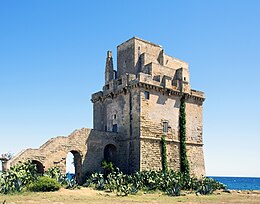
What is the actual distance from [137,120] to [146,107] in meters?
1.42

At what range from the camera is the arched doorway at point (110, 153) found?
31.9 m

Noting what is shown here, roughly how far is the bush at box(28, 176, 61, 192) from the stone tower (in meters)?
8.16

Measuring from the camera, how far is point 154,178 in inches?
1069

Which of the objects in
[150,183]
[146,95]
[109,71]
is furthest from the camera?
[109,71]

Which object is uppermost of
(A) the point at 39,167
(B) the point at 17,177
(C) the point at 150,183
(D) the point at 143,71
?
(D) the point at 143,71

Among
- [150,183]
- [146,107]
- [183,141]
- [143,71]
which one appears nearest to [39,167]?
[150,183]

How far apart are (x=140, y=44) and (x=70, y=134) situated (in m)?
11.0

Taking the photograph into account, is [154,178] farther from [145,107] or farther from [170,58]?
[170,58]

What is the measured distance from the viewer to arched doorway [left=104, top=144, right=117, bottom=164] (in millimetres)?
31922

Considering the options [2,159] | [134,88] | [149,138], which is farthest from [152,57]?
[2,159]

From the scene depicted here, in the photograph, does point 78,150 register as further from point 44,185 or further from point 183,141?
point 183,141

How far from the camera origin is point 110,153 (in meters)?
32.4

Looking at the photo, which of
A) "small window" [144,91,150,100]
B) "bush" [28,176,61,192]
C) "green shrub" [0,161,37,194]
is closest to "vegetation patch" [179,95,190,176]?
"small window" [144,91,150,100]

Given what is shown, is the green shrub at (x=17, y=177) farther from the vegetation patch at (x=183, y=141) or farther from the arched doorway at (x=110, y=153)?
the vegetation patch at (x=183, y=141)
